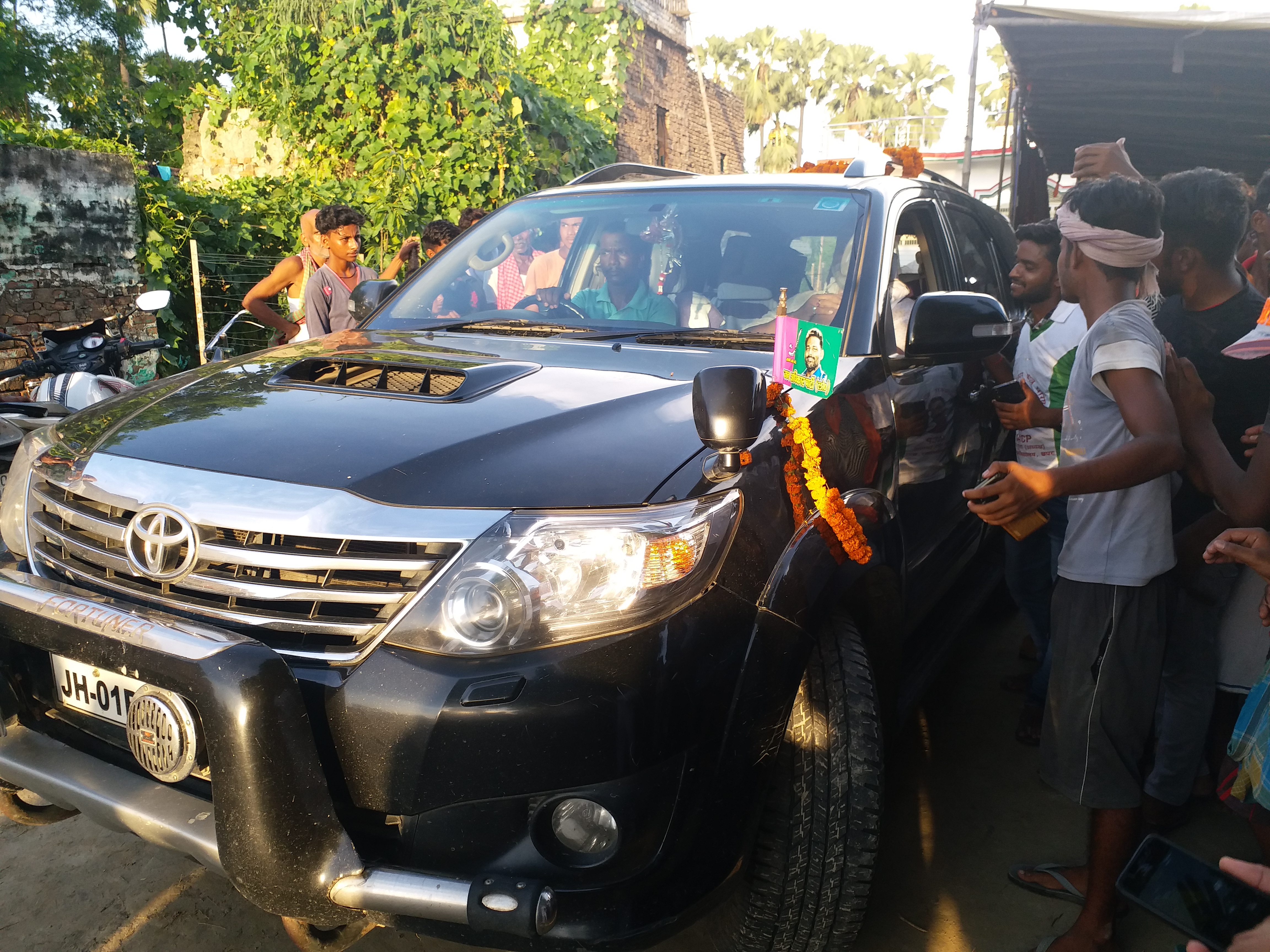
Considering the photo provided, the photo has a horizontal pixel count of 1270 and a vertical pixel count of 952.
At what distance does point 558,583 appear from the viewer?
1.63 m

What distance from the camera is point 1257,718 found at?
1.89 metres

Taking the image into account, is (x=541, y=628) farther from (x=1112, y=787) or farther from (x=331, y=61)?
(x=331, y=61)

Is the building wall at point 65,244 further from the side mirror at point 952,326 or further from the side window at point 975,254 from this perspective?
the side mirror at point 952,326

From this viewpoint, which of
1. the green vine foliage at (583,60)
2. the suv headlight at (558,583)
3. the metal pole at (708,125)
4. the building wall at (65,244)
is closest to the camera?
the suv headlight at (558,583)

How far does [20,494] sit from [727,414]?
161 centimetres

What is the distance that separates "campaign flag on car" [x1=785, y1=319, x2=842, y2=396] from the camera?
2.05 metres

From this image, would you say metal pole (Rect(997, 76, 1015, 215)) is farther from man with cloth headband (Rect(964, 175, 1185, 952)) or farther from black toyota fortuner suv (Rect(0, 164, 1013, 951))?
black toyota fortuner suv (Rect(0, 164, 1013, 951))

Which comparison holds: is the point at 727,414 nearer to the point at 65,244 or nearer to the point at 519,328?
the point at 519,328

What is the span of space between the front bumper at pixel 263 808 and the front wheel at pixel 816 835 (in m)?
0.59

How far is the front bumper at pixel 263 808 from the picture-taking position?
60.7 inches

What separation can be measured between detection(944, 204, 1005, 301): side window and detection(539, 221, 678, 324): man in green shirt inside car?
1.36 meters

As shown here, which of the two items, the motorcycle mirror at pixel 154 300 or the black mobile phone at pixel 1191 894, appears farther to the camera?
the motorcycle mirror at pixel 154 300

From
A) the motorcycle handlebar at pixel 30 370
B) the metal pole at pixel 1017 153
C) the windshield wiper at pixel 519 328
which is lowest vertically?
the motorcycle handlebar at pixel 30 370

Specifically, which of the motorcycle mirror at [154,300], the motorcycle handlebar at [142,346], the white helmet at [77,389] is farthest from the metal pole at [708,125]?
the white helmet at [77,389]
